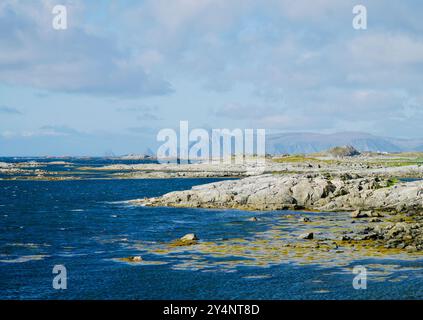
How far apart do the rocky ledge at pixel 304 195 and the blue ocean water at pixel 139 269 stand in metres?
8.10

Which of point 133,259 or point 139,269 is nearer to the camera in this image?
point 139,269

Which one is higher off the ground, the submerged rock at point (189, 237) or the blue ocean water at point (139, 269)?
the submerged rock at point (189, 237)

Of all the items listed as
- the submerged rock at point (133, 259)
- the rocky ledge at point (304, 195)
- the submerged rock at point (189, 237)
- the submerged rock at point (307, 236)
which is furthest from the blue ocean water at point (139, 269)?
the rocky ledge at point (304, 195)

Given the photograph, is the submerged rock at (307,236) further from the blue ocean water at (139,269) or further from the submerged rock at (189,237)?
the submerged rock at (189,237)

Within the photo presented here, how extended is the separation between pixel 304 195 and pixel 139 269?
48.3 meters

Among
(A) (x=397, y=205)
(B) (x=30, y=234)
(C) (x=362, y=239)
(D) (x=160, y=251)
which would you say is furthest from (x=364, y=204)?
(B) (x=30, y=234)

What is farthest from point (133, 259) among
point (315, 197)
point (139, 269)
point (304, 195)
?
point (315, 197)

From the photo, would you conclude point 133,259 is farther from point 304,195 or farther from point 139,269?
point 304,195

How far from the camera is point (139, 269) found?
135 feet

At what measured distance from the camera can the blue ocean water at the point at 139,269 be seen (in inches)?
1372

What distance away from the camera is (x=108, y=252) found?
48469mm

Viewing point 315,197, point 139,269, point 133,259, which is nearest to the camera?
point 139,269

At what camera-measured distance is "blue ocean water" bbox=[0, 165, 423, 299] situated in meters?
34.8
